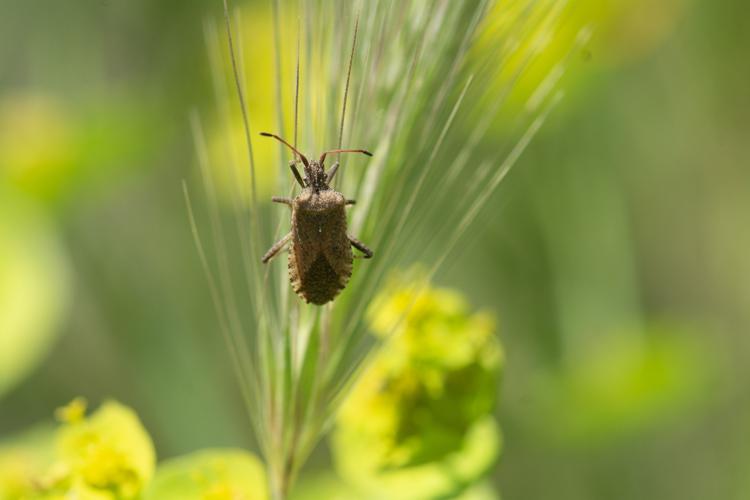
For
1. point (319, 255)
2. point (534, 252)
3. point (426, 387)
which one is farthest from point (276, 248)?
point (534, 252)

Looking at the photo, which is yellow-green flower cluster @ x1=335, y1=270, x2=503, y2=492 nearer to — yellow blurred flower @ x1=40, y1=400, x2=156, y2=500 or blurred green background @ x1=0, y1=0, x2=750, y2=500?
yellow blurred flower @ x1=40, y1=400, x2=156, y2=500

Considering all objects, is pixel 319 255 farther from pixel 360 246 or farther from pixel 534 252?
pixel 534 252

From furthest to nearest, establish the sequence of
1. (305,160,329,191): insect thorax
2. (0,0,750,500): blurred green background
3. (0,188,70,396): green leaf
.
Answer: (0,0,750,500): blurred green background
(0,188,70,396): green leaf
(305,160,329,191): insect thorax

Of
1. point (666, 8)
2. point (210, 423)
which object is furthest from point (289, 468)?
point (666, 8)

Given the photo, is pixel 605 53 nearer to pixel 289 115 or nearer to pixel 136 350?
pixel 289 115

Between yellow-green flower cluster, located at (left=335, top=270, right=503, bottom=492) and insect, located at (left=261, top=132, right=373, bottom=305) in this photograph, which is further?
yellow-green flower cluster, located at (left=335, top=270, right=503, bottom=492)

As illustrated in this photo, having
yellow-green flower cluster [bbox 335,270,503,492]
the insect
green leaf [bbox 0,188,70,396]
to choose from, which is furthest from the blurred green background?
the insect
